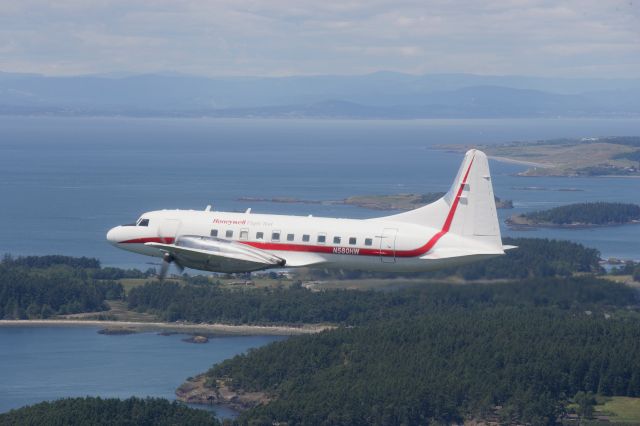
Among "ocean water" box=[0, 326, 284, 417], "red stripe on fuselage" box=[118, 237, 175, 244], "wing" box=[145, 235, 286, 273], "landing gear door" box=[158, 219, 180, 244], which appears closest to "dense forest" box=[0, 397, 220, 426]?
"ocean water" box=[0, 326, 284, 417]

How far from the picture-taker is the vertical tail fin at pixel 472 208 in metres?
66.6

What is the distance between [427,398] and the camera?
162m

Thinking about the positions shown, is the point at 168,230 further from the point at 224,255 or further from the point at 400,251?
the point at 400,251

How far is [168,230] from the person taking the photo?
69875 millimetres

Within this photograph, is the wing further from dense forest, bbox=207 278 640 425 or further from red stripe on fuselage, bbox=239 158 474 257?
dense forest, bbox=207 278 640 425

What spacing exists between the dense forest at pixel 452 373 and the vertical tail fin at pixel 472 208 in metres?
83.8

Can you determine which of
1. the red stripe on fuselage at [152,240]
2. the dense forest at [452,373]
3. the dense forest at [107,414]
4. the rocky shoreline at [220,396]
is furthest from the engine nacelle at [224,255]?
the rocky shoreline at [220,396]

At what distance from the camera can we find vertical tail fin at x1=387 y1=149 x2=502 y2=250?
66.6m

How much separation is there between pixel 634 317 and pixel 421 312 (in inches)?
1235

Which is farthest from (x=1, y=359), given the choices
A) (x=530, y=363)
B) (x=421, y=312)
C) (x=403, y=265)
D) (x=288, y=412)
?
(x=403, y=265)

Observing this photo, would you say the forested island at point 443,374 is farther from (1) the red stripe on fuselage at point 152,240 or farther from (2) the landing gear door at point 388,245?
(2) the landing gear door at point 388,245

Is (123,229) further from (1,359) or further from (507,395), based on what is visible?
(1,359)

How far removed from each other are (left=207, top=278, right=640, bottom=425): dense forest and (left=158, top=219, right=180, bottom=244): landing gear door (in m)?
85.3

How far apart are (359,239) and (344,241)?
832mm
